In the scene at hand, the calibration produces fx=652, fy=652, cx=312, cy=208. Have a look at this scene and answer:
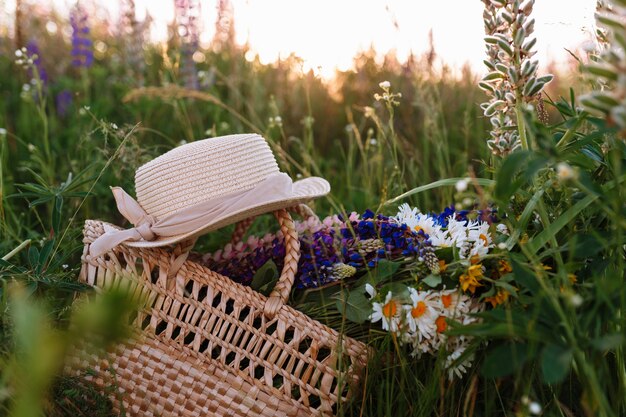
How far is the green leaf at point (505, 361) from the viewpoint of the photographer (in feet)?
4.18

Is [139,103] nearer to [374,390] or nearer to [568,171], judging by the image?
[374,390]

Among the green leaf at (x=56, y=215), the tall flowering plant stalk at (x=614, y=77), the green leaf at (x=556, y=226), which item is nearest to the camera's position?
the tall flowering plant stalk at (x=614, y=77)

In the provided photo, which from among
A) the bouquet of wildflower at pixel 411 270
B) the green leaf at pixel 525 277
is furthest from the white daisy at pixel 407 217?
the green leaf at pixel 525 277

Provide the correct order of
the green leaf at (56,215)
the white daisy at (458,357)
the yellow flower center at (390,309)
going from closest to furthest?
the white daisy at (458,357) < the yellow flower center at (390,309) < the green leaf at (56,215)

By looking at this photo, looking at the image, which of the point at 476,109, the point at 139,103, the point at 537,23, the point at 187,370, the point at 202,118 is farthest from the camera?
the point at 476,109

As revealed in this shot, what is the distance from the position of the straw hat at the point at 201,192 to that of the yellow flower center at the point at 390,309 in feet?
1.37

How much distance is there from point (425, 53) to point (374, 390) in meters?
2.40

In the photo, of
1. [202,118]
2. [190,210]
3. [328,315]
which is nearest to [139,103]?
[202,118]

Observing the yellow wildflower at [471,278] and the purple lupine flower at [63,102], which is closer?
the yellow wildflower at [471,278]

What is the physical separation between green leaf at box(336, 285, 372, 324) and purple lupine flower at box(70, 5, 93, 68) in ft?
9.05

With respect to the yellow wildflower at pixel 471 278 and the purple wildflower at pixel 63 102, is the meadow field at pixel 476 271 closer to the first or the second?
the yellow wildflower at pixel 471 278

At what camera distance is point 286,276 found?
73.9 inches

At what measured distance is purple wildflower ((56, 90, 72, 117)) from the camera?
151 inches

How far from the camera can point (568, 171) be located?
1191mm
